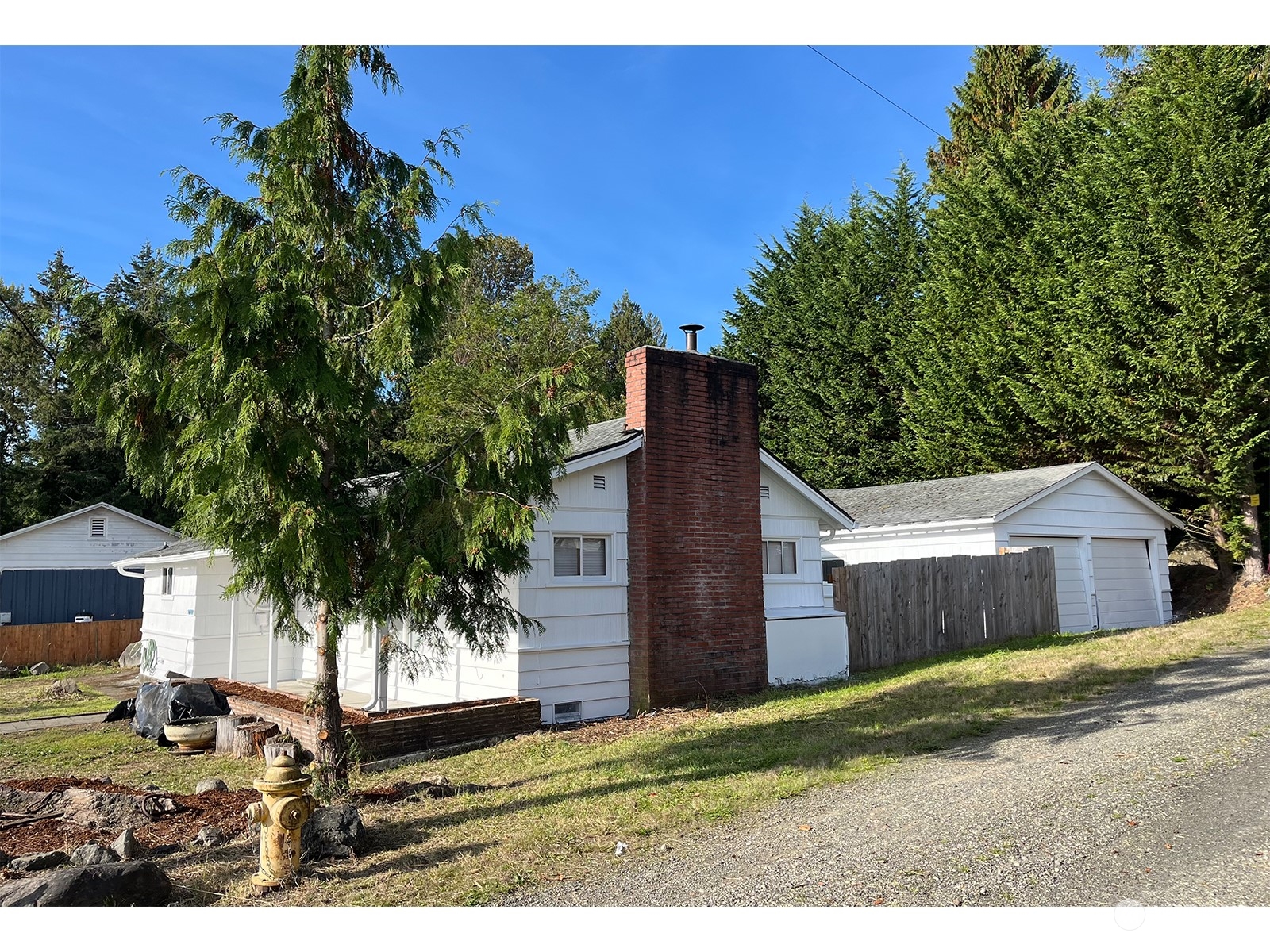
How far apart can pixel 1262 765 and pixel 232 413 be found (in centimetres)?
858

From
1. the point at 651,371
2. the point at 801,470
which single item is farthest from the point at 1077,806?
the point at 801,470

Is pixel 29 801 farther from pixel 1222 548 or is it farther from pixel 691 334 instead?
pixel 1222 548

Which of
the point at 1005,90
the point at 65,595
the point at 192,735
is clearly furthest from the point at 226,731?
the point at 1005,90

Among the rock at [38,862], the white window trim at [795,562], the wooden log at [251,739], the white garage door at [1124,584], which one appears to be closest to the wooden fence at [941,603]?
the white window trim at [795,562]

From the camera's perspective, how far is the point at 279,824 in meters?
5.74

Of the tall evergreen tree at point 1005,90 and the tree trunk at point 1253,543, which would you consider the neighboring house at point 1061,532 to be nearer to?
the tree trunk at point 1253,543

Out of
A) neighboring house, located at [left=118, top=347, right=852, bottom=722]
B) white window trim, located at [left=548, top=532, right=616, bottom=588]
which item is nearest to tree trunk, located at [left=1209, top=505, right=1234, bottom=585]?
neighboring house, located at [left=118, top=347, right=852, bottom=722]

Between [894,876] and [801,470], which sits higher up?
[801,470]

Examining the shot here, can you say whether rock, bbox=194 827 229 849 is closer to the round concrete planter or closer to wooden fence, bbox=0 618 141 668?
the round concrete planter

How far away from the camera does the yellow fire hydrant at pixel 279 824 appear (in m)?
5.67

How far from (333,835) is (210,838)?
3.90 feet

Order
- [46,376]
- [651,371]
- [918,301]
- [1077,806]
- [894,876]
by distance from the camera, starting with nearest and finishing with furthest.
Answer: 1. [894,876]
2. [1077,806]
3. [651,371]
4. [918,301]
5. [46,376]

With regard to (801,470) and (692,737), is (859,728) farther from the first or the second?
(801,470)

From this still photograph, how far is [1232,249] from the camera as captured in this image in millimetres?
19516
